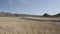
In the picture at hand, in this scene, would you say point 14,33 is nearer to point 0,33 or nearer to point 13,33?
point 13,33

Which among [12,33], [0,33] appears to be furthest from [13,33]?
[0,33]

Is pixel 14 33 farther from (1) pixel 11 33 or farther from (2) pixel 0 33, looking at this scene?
(2) pixel 0 33

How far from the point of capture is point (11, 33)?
30.9ft

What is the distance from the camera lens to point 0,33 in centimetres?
916

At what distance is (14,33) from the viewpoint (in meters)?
9.38

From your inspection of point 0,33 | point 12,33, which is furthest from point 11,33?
point 0,33

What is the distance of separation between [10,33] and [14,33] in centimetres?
35

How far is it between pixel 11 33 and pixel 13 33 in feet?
0.54

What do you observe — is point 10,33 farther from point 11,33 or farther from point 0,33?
point 0,33

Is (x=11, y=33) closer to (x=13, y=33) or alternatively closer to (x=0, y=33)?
(x=13, y=33)

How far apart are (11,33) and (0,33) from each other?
2.90ft

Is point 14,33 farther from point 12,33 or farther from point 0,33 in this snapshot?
point 0,33

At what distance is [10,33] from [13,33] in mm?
252

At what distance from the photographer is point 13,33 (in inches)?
371
